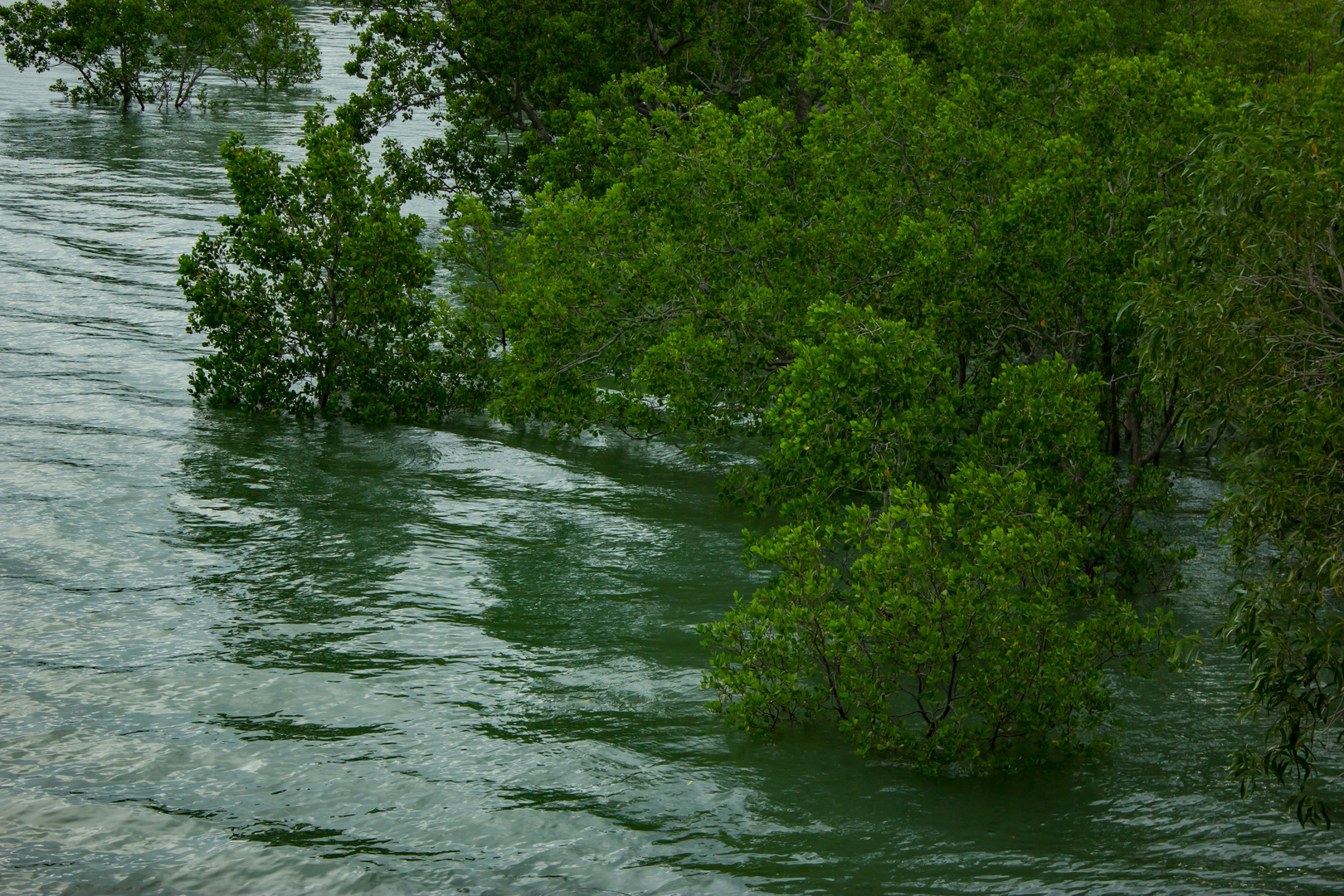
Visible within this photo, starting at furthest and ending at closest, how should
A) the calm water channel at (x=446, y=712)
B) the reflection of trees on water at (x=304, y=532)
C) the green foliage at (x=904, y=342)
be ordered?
the reflection of trees on water at (x=304, y=532) → the green foliage at (x=904, y=342) → the calm water channel at (x=446, y=712)

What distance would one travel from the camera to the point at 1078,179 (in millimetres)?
16172

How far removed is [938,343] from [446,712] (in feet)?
27.0

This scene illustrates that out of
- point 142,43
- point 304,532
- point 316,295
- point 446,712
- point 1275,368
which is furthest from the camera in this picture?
point 142,43

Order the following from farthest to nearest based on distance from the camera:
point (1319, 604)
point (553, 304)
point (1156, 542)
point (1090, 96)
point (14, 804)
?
1. point (553, 304)
2. point (1090, 96)
3. point (1156, 542)
4. point (14, 804)
5. point (1319, 604)

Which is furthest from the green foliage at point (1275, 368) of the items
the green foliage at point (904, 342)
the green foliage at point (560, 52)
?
the green foliage at point (560, 52)

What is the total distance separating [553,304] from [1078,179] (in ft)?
26.0

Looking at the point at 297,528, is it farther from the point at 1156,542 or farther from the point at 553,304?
the point at 1156,542

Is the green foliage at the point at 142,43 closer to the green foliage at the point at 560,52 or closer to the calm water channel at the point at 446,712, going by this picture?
the green foliage at the point at 560,52

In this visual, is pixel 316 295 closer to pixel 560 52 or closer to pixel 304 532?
pixel 304 532

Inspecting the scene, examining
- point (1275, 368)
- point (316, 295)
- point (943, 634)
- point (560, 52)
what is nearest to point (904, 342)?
point (943, 634)

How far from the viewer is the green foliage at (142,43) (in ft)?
179

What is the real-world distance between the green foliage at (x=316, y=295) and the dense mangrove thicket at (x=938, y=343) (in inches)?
2.6

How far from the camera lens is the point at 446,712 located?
13008mm

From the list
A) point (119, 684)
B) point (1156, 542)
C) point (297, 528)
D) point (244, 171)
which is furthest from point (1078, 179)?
point (244, 171)
